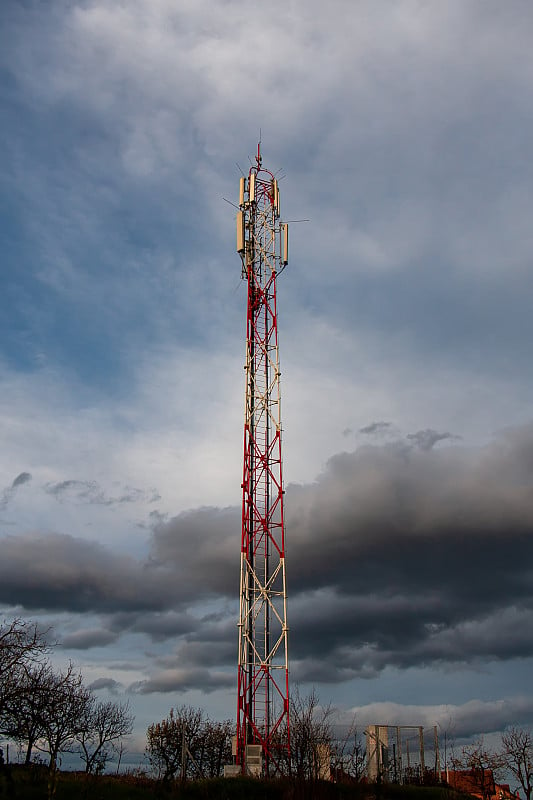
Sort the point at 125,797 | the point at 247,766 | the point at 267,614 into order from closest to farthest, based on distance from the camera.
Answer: the point at 125,797
the point at 247,766
the point at 267,614

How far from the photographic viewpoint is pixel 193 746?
61.0 metres

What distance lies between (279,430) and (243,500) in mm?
4325

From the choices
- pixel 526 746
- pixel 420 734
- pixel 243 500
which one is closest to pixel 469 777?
pixel 526 746

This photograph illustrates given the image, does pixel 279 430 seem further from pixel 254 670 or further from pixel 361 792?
pixel 361 792

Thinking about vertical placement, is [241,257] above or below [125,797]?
above

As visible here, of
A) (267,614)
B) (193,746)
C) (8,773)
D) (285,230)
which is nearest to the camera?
(8,773)

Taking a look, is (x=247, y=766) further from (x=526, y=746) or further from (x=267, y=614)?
(x=526, y=746)

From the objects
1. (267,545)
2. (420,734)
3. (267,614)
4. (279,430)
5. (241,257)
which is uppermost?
(241,257)

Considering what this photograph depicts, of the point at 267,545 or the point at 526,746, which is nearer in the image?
the point at 267,545

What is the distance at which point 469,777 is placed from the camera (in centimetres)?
4869

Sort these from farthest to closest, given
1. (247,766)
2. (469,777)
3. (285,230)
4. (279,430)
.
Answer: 1. (469,777)
2. (285,230)
3. (279,430)
4. (247,766)

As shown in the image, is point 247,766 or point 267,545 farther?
point 267,545

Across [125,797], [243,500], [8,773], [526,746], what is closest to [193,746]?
[526,746]

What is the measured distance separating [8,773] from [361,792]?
19.3m
